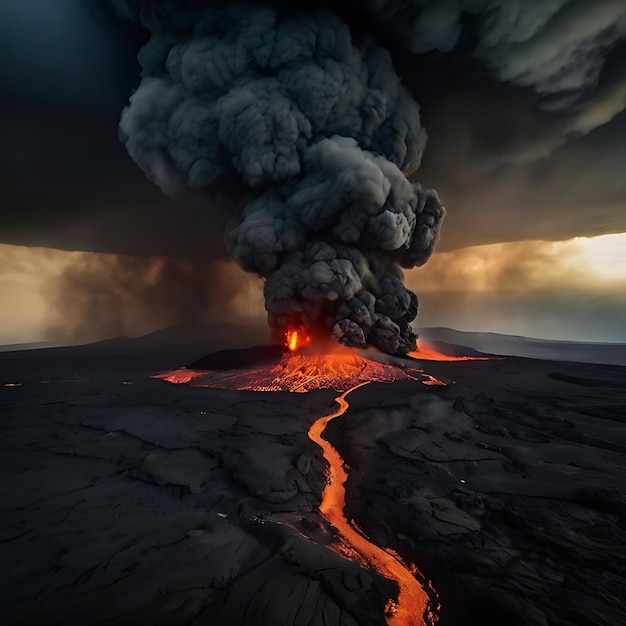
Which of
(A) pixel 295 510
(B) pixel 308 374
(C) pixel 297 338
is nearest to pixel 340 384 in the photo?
(B) pixel 308 374

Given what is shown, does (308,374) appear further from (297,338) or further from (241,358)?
(241,358)

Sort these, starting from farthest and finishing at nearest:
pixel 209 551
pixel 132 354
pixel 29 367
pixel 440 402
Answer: pixel 132 354, pixel 29 367, pixel 440 402, pixel 209 551

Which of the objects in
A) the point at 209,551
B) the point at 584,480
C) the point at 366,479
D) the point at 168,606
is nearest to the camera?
the point at 168,606

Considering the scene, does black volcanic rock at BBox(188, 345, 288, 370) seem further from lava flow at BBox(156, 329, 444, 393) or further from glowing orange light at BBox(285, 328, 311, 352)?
lava flow at BBox(156, 329, 444, 393)

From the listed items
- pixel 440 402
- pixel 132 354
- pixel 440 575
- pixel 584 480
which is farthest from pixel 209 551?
pixel 132 354

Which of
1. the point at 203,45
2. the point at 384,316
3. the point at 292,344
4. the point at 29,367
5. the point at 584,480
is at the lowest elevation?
the point at 29,367

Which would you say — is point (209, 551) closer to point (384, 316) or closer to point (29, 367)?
point (384, 316)

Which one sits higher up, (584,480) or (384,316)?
(384,316)

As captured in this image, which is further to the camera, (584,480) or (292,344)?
(292,344)
